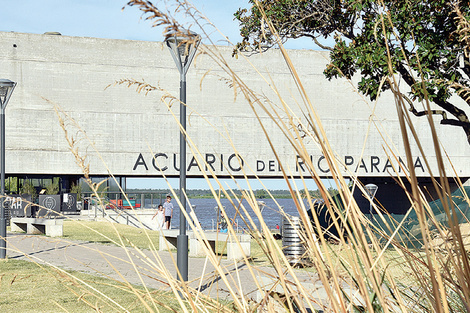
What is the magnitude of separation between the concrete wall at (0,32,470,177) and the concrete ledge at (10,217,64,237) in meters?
6.03

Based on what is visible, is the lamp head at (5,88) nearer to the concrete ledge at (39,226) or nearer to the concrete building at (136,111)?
the concrete ledge at (39,226)

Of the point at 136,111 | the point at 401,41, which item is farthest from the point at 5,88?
the point at 136,111

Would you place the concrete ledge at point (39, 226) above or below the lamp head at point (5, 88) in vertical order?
below

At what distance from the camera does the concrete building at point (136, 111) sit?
25781 millimetres

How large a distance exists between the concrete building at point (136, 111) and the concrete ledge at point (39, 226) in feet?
17.8

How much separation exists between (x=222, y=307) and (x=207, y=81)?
26.6 meters

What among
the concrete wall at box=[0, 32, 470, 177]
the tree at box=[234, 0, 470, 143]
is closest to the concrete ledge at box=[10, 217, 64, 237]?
the concrete wall at box=[0, 32, 470, 177]

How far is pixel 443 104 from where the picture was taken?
441 inches

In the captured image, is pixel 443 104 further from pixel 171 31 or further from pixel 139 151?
pixel 139 151

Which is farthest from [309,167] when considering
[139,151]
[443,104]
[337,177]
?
[139,151]

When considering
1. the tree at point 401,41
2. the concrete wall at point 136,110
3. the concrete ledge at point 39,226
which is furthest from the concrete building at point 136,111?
the tree at point 401,41

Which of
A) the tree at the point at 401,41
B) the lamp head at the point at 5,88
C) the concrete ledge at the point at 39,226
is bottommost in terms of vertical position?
the concrete ledge at the point at 39,226

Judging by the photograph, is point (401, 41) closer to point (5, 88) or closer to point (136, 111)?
point (5, 88)

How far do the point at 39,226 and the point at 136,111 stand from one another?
32.0 ft
